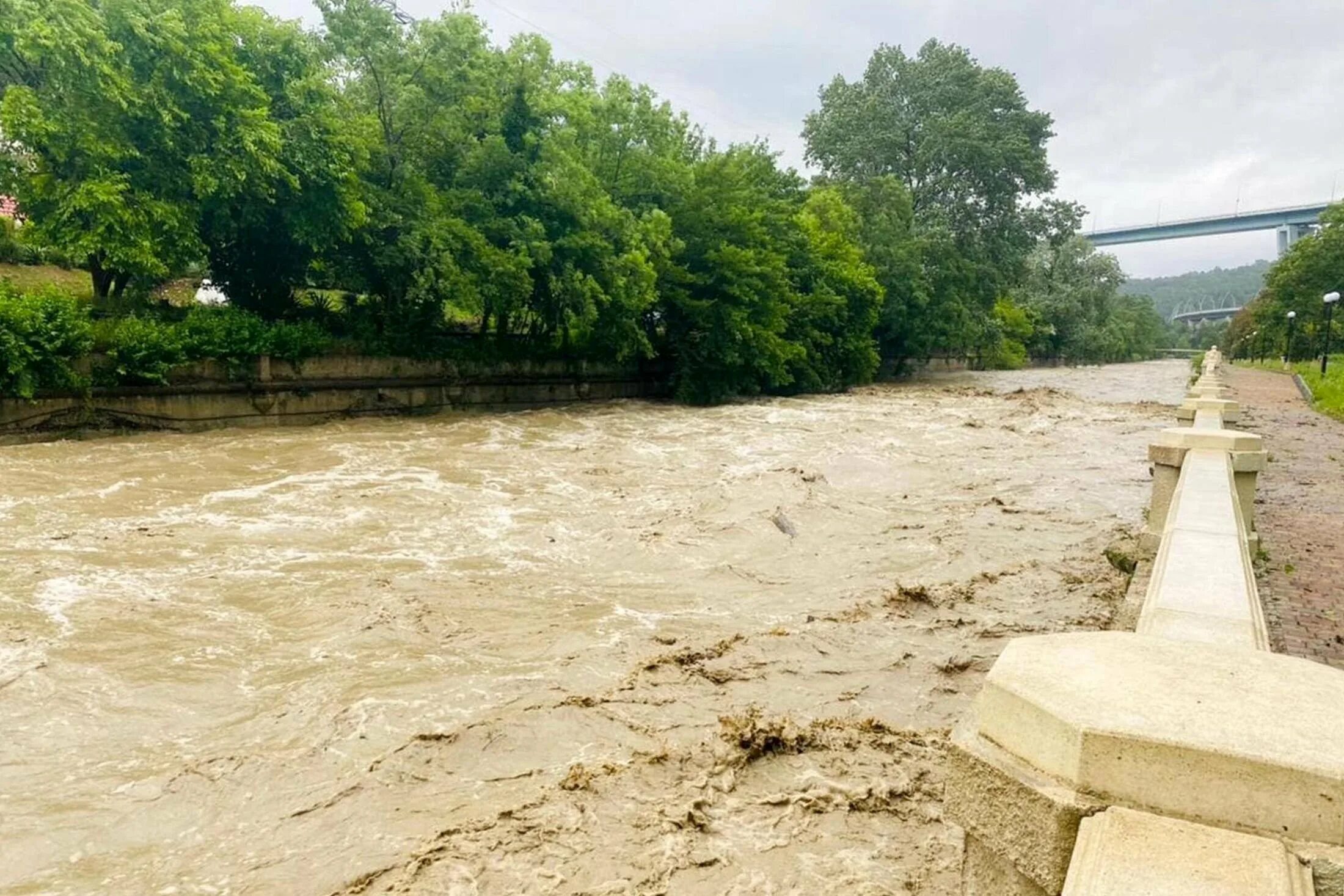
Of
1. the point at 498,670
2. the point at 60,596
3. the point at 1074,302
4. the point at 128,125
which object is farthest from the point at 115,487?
the point at 1074,302

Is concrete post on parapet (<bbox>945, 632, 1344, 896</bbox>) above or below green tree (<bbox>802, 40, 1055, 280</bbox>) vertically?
below

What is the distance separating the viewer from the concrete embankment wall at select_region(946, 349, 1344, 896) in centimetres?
149

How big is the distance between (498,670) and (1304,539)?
25.9 feet

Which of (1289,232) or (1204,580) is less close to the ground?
(1289,232)

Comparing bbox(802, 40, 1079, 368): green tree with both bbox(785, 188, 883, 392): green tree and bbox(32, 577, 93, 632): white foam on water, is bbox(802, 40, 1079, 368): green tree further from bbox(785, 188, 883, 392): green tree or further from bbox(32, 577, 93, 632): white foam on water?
bbox(32, 577, 93, 632): white foam on water

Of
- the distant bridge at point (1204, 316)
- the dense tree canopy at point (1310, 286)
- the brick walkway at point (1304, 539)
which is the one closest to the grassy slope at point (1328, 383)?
the dense tree canopy at point (1310, 286)

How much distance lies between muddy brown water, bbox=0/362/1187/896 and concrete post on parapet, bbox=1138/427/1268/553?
0.95 m

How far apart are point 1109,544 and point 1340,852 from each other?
837 cm

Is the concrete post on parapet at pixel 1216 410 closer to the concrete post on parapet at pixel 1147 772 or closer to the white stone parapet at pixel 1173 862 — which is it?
the concrete post on parapet at pixel 1147 772

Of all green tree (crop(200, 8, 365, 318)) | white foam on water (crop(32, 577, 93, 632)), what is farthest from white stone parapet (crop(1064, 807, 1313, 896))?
green tree (crop(200, 8, 365, 318))

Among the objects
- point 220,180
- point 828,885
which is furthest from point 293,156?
point 828,885

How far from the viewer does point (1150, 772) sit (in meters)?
1.61

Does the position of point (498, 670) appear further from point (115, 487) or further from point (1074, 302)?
point (1074, 302)

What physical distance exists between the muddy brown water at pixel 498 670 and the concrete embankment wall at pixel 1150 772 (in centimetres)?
176
